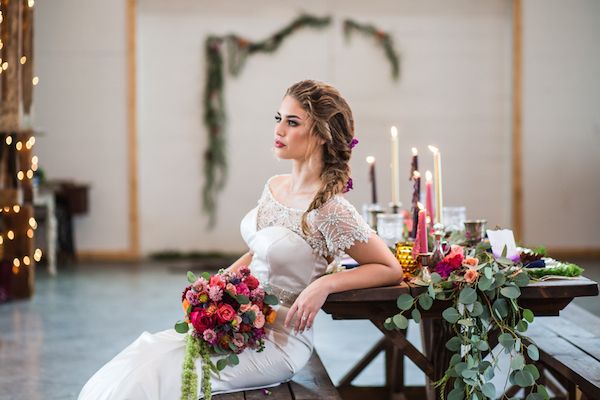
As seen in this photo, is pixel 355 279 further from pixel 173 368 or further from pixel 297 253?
pixel 173 368

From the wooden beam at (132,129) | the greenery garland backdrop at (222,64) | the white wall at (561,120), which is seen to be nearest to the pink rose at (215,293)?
the greenery garland backdrop at (222,64)

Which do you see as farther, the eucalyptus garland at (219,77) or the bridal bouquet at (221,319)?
the eucalyptus garland at (219,77)

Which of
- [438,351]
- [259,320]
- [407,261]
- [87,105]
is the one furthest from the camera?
[87,105]

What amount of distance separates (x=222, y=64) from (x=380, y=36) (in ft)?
5.68

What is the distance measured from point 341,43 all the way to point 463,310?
7.30 meters

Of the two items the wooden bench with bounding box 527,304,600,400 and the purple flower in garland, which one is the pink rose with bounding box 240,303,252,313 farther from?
the wooden bench with bounding box 527,304,600,400

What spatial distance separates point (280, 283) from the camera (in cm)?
307

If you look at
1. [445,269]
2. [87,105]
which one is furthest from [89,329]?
[87,105]

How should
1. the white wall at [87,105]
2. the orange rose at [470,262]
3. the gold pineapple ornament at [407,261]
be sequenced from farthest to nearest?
the white wall at [87,105], the gold pineapple ornament at [407,261], the orange rose at [470,262]

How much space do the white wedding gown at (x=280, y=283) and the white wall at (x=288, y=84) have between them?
6876 mm

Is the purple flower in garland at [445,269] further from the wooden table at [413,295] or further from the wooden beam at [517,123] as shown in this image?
the wooden beam at [517,123]

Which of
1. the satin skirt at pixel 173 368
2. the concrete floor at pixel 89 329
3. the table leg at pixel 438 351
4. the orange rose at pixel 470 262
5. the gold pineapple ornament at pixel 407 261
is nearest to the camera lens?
the satin skirt at pixel 173 368

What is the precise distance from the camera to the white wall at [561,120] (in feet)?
32.9

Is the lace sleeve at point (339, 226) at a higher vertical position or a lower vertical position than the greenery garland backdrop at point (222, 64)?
lower
